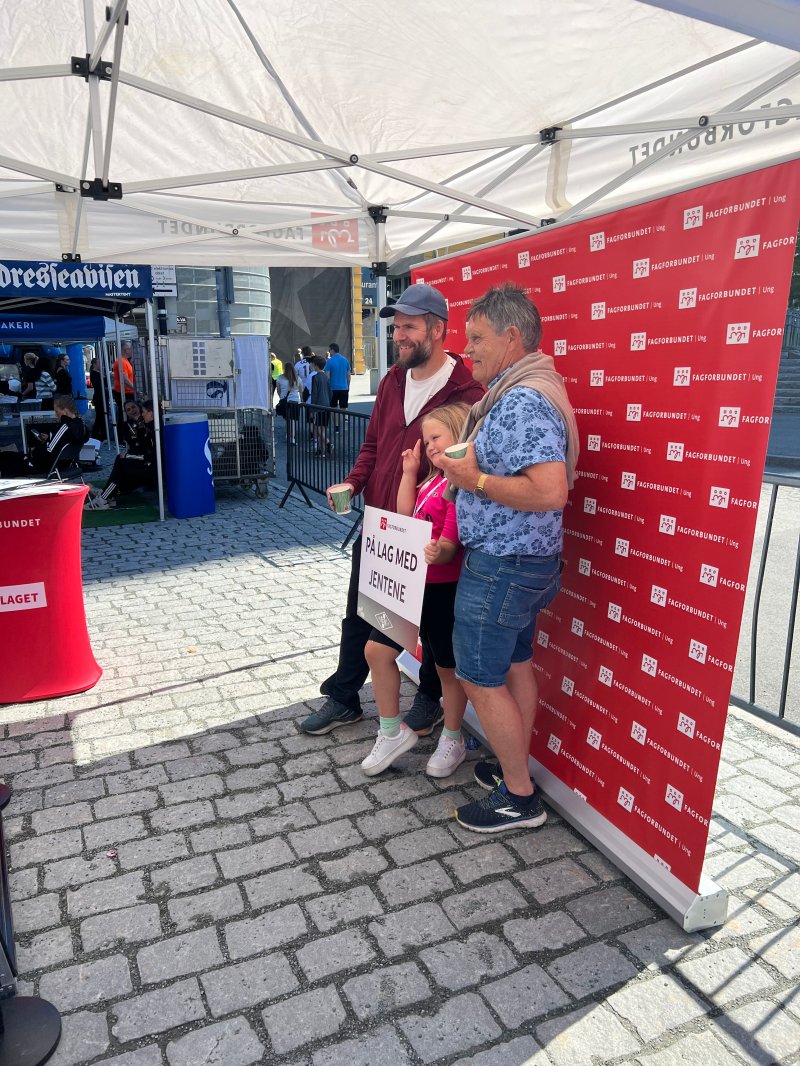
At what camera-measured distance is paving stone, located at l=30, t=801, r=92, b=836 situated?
3.25 meters

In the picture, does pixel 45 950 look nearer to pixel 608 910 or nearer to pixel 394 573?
pixel 394 573

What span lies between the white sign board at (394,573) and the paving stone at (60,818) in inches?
60.4

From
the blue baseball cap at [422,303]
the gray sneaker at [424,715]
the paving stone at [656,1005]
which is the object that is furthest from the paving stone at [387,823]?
the blue baseball cap at [422,303]

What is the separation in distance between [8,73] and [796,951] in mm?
5083

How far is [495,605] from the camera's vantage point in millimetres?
2854

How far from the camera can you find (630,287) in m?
2.83

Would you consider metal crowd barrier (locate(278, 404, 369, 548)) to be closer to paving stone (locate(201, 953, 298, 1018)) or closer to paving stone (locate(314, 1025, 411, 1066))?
paving stone (locate(201, 953, 298, 1018))

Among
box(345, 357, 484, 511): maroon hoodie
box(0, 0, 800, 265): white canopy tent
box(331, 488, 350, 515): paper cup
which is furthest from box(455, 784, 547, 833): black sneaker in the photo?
box(0, 0, 800, 265): white canopy tent

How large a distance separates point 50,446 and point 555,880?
9203 millimetres

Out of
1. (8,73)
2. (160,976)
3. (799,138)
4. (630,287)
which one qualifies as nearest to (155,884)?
(160,976)

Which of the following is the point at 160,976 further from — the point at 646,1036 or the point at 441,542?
the point at 441,542

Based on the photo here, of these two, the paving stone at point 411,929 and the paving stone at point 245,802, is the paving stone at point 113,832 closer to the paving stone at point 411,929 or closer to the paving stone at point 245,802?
the paving stone at point 245,802

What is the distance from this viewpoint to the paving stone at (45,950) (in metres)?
2.50

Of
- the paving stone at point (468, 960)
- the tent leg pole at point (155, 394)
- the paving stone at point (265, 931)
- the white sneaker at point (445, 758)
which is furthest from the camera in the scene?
the tent leg pole at point (155, 394)
